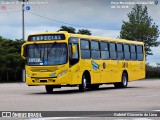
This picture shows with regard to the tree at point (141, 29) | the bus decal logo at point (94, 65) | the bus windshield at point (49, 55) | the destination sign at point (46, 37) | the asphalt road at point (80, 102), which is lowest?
the asphalt road at point (80, 102)

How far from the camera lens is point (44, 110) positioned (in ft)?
50.5

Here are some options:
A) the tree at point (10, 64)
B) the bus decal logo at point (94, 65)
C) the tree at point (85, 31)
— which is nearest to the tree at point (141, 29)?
the tree at point (85, 31)

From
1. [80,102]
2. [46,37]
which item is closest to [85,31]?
[46,37]

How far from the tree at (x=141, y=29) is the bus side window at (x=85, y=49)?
170 ft

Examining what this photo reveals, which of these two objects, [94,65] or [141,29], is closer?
[94,65]

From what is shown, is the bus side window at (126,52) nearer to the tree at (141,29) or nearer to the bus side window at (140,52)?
the bus side window at (140,52)

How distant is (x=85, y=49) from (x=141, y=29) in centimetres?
5295

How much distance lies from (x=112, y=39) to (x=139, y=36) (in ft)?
161

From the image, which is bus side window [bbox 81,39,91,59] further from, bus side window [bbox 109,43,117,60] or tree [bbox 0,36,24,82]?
tree [bbox 0,36,24,82]

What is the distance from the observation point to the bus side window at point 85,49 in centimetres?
2709

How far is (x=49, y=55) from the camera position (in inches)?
1008

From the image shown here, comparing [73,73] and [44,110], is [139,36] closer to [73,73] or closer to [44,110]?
[73,73]

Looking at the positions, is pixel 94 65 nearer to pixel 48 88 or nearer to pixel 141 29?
pixel 48 88

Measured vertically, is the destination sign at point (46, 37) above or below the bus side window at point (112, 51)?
above
